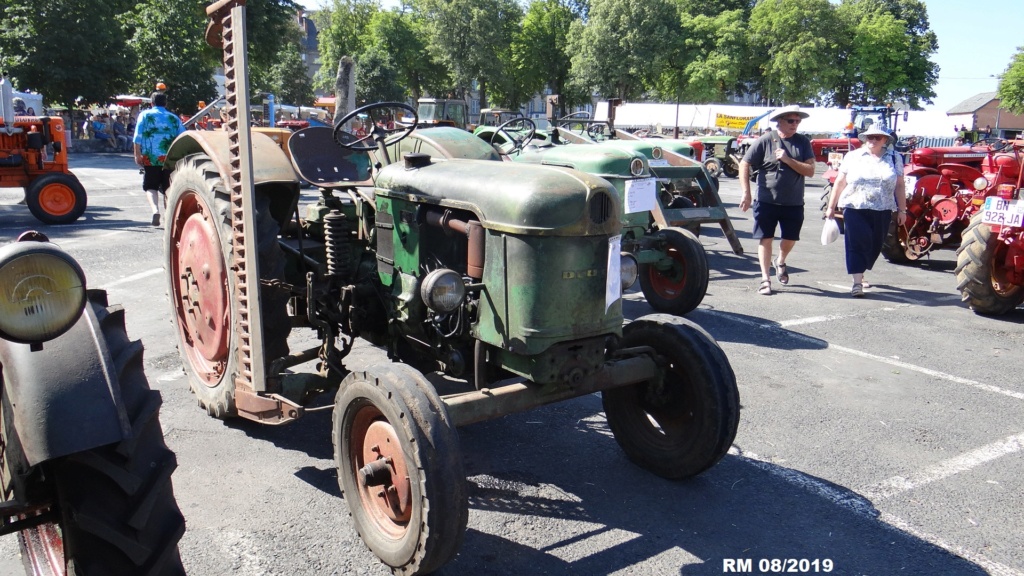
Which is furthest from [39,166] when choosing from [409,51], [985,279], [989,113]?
[989,113]

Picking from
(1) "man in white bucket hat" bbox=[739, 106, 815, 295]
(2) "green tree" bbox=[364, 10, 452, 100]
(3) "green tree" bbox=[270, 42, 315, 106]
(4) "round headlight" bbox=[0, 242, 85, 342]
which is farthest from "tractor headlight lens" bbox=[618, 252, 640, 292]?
(3) "green tree" bbox=[270, 42, 315, 106]

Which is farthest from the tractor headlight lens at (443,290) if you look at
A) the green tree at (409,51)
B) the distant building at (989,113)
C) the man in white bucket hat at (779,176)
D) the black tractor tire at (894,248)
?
the distant building at (989,113)

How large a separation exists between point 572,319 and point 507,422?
1.51 metres

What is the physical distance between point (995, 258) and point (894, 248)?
2651 mm

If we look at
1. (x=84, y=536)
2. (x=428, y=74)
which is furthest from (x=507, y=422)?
(x=428, y=74)

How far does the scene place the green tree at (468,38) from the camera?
175 feet

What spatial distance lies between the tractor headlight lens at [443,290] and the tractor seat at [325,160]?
1.35 meters

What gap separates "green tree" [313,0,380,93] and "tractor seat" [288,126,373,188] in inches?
2282

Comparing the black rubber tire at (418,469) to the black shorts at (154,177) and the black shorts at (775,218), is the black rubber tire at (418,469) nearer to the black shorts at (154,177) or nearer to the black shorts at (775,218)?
the black shorts at (775,218)

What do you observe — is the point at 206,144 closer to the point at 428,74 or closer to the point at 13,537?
the point at 13,537

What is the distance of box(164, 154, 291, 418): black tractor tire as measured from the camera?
11.3 feet

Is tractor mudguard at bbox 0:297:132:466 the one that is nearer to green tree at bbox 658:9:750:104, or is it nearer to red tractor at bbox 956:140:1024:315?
red tractor at bbox 956:140:1024:315

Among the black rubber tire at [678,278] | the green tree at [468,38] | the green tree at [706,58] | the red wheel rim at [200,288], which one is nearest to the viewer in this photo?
the red wheel rim at [200,288]

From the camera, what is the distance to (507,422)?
13.8ft
